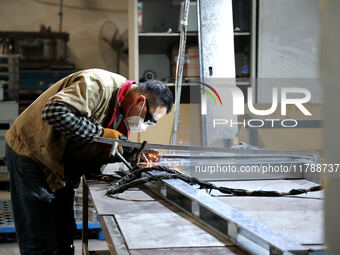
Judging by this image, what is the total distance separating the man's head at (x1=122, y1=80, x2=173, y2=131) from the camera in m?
2.07

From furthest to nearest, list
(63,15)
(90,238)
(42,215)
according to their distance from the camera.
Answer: (63,15) → (90,238) → (42,215)

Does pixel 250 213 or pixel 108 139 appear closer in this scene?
pixel 250 213

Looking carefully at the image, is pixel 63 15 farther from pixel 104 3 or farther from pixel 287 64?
pixel 287 64

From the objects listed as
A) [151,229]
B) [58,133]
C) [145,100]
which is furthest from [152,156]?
[151,229]

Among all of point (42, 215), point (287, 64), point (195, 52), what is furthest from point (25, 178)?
point (287, 64)

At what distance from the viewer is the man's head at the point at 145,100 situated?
207cm

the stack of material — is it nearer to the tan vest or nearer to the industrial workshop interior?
the industrial workshop interior

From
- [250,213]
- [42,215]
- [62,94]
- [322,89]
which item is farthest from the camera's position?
[42,215]

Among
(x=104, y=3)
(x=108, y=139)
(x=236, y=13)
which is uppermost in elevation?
(x=104, y=3)

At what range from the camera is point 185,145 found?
2672mm

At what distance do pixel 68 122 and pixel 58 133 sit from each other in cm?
19

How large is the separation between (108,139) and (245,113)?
147 cm

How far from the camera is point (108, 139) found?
1.92 meters

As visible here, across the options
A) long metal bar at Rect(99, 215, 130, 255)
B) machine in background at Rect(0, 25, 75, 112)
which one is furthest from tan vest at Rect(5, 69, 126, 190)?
machine in background at Rect(0, 25, 75, 112)
